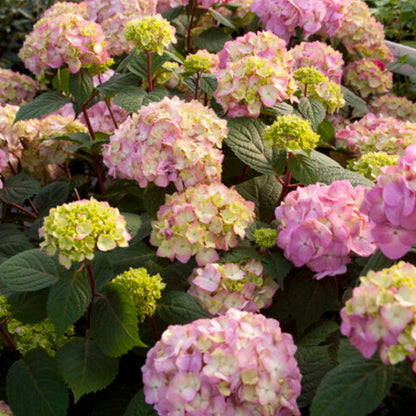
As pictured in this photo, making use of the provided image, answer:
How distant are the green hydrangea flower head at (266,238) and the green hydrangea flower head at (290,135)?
0.20 metres

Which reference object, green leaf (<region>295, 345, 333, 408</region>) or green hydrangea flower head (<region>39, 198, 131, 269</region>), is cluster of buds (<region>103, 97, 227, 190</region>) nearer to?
green hydrangea flower head (<region>39, 198, 131, 269</region>)

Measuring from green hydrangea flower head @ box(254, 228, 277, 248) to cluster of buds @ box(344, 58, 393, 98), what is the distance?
138 centimetres

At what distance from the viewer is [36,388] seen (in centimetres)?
119

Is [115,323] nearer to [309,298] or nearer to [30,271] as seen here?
[30,271]

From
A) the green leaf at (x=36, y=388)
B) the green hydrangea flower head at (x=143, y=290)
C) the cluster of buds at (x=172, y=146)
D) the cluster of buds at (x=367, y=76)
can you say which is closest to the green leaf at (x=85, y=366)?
the green leaf at (x=36, y=388)

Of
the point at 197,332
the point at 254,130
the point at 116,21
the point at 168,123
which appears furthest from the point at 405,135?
the point at 116,21

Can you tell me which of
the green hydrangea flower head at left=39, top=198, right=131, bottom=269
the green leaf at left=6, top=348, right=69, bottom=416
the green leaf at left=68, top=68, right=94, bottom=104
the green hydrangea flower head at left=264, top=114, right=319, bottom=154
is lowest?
the green leaf at left=6, top=348, right=69, bottom=416

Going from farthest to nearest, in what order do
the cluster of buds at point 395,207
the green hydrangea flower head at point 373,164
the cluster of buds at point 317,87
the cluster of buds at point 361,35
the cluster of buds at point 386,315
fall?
1. the cluster of buds at point 361,35
2. the cluster of buds at point 317,87
3. the green hydrangea flower head at point 373,164
4. the cluster of buds at point 395,207
5. the cluster of buds at point 386,315

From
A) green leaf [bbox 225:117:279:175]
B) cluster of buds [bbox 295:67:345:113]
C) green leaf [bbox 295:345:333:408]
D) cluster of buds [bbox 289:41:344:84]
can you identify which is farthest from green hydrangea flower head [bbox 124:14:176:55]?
green leaf [bbox 295:345:333:408]

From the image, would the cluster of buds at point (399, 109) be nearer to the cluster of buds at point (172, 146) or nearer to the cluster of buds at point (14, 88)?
the cluster of buds at point (172, 146)

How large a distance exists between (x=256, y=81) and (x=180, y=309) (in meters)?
0.59

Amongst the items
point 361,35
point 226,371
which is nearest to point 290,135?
point 226,371

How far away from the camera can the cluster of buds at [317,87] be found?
1.63m

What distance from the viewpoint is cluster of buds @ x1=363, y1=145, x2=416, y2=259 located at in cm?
89
